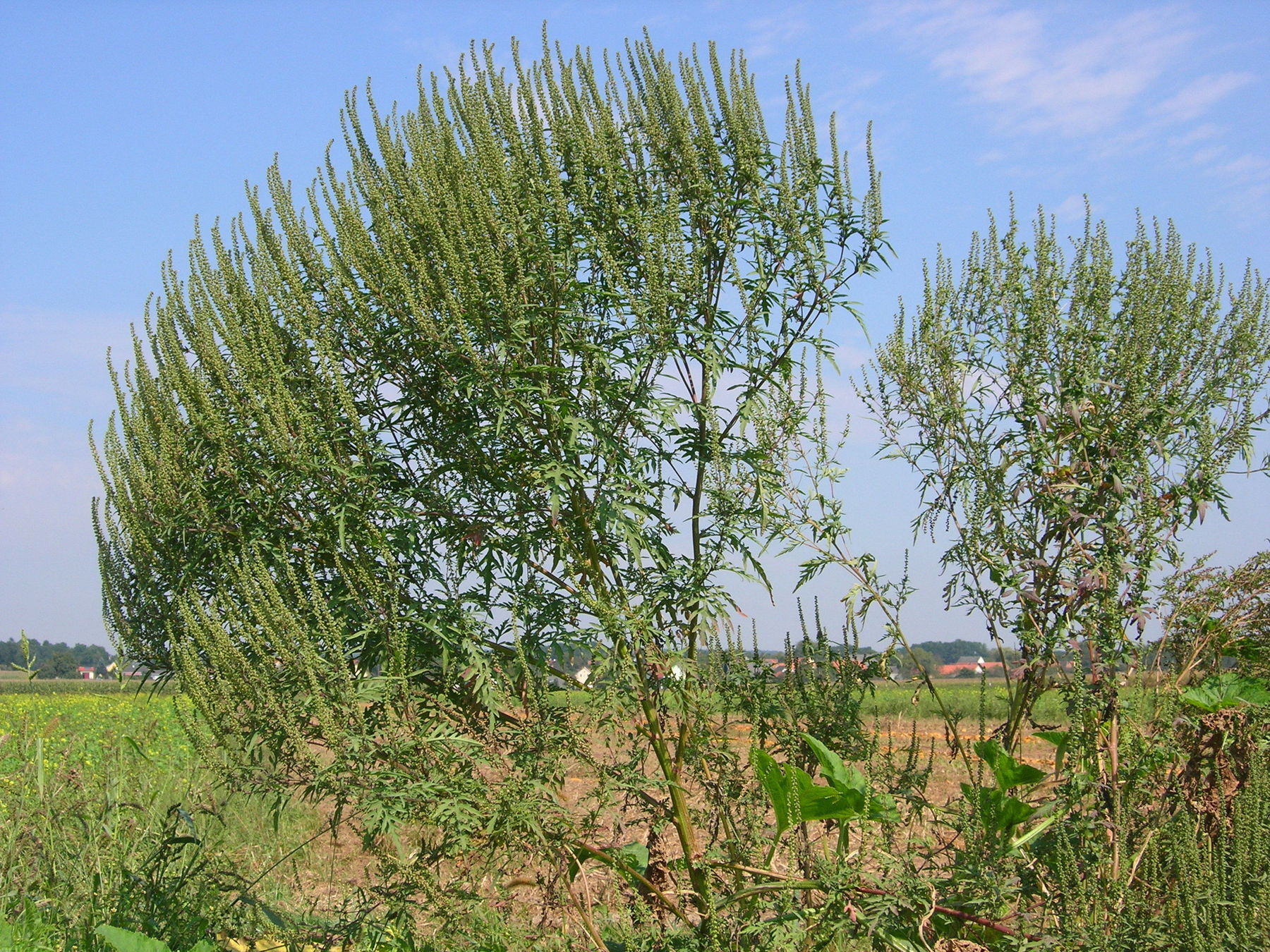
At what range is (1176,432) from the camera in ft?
15.3

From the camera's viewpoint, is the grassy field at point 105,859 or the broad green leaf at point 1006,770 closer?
the broad green leaf at point 1006,770

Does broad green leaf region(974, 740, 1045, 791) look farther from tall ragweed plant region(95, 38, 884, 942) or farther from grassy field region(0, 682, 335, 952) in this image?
grassy field region(0, 682, 335, 952)

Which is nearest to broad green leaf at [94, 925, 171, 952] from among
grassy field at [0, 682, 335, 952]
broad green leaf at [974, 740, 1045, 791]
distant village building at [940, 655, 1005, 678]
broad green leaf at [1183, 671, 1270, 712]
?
grassy field at [0, 682, 335, 952]

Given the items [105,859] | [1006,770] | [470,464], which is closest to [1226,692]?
[1006,770]

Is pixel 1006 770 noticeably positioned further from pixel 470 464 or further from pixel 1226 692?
pixel 470 464

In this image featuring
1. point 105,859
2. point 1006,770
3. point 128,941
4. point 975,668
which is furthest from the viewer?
point 105,859

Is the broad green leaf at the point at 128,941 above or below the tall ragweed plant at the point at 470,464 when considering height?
below

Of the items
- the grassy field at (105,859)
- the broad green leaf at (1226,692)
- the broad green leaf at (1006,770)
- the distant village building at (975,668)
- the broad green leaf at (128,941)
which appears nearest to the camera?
the broad green leaf at (128,941)

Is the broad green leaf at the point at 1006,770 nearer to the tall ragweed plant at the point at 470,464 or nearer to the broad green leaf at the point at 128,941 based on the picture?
the tall ragweed plant at the point at 470,464

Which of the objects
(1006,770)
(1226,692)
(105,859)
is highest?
(1226,692)

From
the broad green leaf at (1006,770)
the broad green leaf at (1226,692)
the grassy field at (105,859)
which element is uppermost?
the broad green leaf at (1226,692)

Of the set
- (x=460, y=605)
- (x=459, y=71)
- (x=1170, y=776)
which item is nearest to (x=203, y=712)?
(x=460, y=605)

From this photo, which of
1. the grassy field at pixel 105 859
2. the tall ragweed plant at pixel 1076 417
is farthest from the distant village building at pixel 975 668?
the grassy field at pixel 105 859

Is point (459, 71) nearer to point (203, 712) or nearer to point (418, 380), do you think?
point (418, 380)
